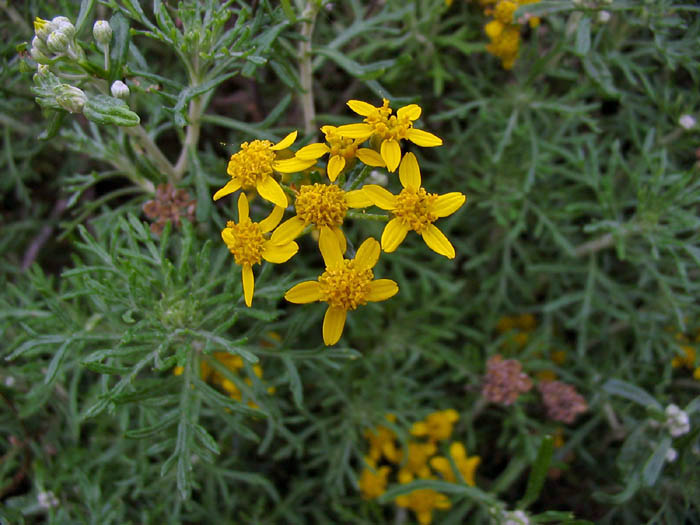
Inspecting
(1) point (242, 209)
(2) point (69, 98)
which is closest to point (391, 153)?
(1) point (242, 209)

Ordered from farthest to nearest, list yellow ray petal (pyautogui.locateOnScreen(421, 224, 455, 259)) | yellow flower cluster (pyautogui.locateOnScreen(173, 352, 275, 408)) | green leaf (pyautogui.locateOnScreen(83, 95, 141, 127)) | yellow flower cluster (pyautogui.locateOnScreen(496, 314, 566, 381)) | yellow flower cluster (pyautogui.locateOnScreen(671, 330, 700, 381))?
yellow flower cluster (pyautogui.locateOnScreen(496, 314, 566, 381))
yellow flower cluster (pyautogui.locateOnScreen(671, 330, 700, 381))
yellow flower cluster (pyautogui.locateOnScreen(173, 352, 275, 408))
yellow ray petal (pyautogui.locateOnScreen(421, 224, 455, 259))
green leaf (pyautogui.locateOnScreen(83, 95, 141, 127))

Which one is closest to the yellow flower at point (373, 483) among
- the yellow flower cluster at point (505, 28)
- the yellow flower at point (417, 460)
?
the yellow flower at point (417, 460)

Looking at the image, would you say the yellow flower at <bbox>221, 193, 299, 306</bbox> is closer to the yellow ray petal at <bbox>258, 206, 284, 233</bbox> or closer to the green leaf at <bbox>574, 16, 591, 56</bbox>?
the yellow ray petal at <bbox>258, 206, 284, 233</bbox>

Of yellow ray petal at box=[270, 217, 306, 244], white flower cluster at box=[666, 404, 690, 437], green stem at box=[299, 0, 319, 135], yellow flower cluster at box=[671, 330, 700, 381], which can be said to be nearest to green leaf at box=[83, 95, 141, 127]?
yellow ray petal at box=[270, 217, 306, 244]

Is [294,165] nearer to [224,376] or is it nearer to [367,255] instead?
[367,255]

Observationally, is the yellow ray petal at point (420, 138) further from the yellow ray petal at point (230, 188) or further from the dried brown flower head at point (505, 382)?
the dried brown flower head at point (505, 382)
